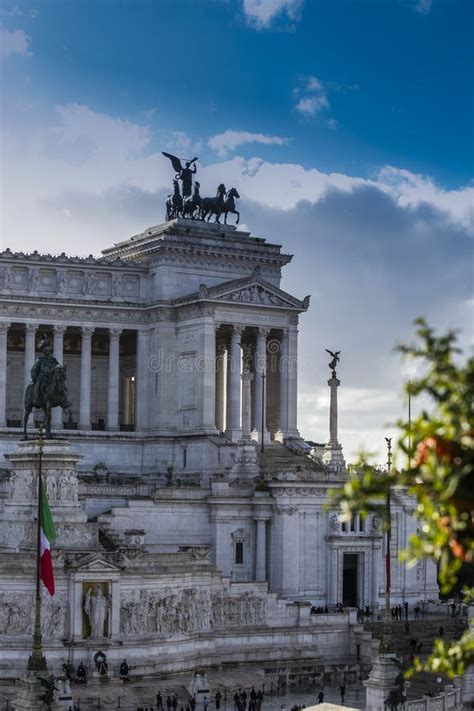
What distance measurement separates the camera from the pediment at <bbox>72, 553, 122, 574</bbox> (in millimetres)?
69438

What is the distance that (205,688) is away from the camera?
64.3 metres

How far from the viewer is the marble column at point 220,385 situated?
103625 mm

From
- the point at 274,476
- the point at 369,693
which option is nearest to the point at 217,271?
the point at 274,476

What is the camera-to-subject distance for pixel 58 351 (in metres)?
98.1

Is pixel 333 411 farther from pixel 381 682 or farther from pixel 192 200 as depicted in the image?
pixel 381 682

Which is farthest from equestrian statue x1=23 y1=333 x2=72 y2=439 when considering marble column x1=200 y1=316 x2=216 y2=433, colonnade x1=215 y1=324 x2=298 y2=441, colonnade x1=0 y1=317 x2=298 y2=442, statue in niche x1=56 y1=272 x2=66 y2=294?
colonnade x1=215 y1=324 x2=298 y2=441

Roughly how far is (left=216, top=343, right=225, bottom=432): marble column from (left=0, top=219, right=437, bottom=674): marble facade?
150 mm

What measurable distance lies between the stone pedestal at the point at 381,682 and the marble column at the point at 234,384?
148 ft

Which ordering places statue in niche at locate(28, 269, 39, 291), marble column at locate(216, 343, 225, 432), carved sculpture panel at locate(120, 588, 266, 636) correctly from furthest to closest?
1. marble column at locate(216, 343, 225, 432)
2. statue in niche at locate(28, 269, 39, 291)
3. carved sculpture panel at locate(120, 588, 266, 636)

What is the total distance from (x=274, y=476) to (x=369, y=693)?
3388 cm

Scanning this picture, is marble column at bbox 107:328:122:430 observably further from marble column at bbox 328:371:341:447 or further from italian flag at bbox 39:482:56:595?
italian flag at bbox 39:482:56:595

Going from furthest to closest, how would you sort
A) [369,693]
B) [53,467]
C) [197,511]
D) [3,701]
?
[197,511]
[53,467]
[3,701]
[369,693]

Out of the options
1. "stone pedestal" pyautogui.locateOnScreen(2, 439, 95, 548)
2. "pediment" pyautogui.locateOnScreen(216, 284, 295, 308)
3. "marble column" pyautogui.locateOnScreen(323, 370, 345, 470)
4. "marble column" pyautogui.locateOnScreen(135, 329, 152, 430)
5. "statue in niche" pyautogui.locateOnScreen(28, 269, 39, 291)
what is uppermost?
"statue in niche" pyautogui.locateOnScreen(28, 269, 39, 291)

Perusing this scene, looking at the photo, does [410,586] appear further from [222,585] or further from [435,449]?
[435,449]
